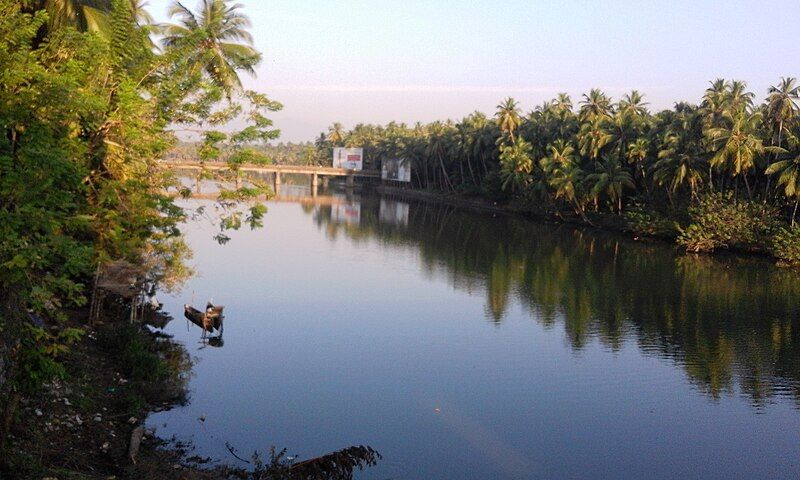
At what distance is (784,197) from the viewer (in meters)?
48.3

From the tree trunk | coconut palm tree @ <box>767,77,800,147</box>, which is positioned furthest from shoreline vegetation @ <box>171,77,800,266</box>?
the tree trunk

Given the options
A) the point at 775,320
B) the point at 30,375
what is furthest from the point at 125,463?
the point at 775,320

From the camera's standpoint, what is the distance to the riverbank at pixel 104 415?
1105 centimetres

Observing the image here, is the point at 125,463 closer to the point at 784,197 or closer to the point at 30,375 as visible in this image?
the point at 30,375

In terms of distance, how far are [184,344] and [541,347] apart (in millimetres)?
11515

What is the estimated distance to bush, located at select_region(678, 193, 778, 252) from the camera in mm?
47562

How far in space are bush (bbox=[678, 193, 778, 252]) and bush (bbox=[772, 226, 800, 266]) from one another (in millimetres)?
1243

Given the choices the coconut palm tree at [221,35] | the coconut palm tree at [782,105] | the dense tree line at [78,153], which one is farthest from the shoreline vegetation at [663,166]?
the dense tree line at [78,153]

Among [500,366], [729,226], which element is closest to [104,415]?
[500,366]

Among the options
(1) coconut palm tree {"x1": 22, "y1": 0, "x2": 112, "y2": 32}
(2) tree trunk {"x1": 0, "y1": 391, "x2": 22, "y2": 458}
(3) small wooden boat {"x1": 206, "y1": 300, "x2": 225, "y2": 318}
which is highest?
(1) coconut palm tree {"x1": 22, "y1": 0, "x2": 112, "y2": 32}

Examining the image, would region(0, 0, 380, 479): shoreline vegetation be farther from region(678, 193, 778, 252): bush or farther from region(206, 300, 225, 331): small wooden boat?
region(678, 193, 778, 252): bush

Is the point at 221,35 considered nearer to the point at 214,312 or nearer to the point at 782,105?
the point at 214,312

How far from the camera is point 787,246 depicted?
4394cm

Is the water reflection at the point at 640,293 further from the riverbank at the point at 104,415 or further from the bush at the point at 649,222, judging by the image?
the riverbank at the point at 104,415
